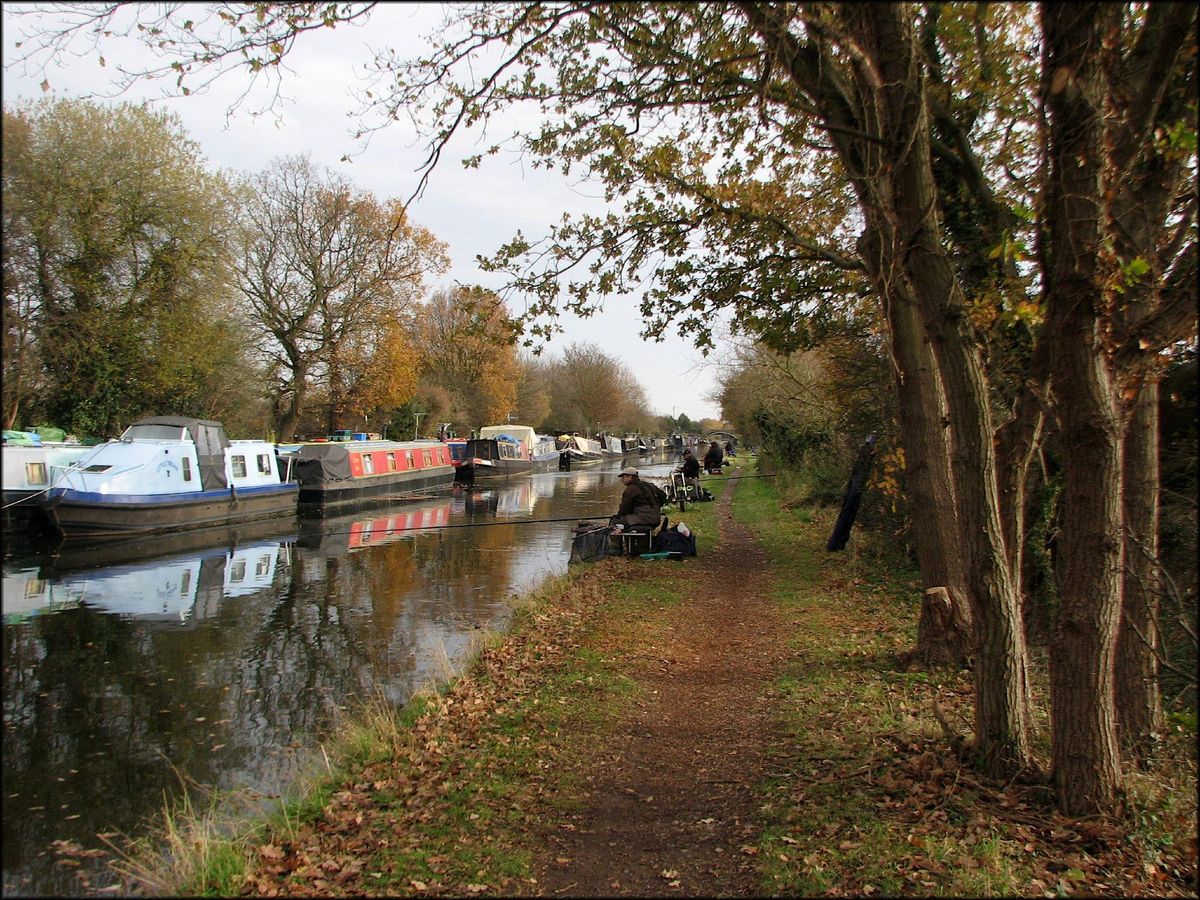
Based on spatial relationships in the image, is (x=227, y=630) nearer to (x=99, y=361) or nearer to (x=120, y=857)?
(x=120, y=857)

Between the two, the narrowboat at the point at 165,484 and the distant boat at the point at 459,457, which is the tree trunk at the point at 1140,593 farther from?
the distant boat at the point at 459,457

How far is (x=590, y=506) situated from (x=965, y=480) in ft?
73.6

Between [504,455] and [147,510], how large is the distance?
24014mm

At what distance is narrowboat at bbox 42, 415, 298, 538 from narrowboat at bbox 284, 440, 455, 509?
2522 mm

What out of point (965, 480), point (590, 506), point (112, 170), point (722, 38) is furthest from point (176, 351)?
point (965, 480)

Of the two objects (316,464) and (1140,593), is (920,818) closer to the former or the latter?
(1140,593)

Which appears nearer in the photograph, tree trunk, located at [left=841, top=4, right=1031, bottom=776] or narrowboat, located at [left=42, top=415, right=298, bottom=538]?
tree trunk, located at [left=841, top=4, right=1031, bottom=776]

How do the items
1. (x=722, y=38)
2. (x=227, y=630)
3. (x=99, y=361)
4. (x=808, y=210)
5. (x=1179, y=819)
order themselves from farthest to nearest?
1. (x=99, y=361)
2. (x=227, y=630)
3. (x=808, y=210)
4. (x=722, y=38)
5. (x=1179, y=819)

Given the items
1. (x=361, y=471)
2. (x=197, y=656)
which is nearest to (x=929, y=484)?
(x=197, y=656)

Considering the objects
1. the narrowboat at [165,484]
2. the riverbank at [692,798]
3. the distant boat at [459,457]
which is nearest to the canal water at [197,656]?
the narrowboat at [165,484]

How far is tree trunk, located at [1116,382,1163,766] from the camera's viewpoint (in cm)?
452

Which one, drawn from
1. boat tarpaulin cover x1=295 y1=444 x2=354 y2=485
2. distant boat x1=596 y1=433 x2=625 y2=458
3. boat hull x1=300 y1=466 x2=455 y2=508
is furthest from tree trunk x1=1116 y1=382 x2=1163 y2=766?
distant boat x1=596 y1=433 x2=625 y2=458

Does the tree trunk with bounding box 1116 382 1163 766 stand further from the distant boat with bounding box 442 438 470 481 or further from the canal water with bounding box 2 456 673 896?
the distant boat with bounding box 442 438 470 481

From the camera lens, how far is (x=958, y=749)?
4613 mm
